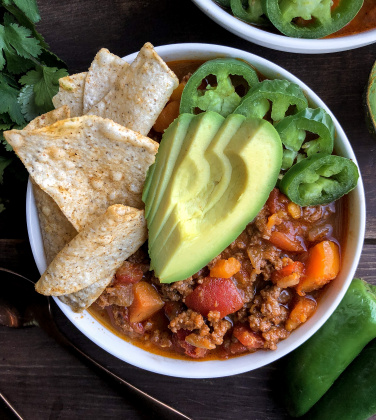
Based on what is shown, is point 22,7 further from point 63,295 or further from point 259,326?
point 259,326

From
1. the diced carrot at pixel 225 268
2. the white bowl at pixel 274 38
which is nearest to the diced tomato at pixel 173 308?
the diced carrot at pixel 225 268

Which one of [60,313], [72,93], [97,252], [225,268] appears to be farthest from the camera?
[60,313]

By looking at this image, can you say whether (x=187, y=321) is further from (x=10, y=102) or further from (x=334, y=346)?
(x=10, y=102)

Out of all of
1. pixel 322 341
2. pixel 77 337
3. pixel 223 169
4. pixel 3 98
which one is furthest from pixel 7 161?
pixel 322 341

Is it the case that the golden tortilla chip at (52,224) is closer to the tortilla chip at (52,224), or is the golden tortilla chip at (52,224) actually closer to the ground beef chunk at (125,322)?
the tortilla chip at (52,224)

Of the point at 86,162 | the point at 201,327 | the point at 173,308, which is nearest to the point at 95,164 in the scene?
the point at 86,162

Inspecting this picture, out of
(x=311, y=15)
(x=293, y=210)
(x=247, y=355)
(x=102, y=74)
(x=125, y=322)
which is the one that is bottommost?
(x=247, y=355)

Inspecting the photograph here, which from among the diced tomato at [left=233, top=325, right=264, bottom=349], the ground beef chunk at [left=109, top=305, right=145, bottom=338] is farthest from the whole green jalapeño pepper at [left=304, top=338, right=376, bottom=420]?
the ground beef chunk at [left=109, top=305, right=145, bottom=338]

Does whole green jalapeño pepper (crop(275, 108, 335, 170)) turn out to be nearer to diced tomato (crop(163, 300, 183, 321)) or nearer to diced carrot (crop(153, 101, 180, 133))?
diced carrot (crop(153, 101, 180, 133))
